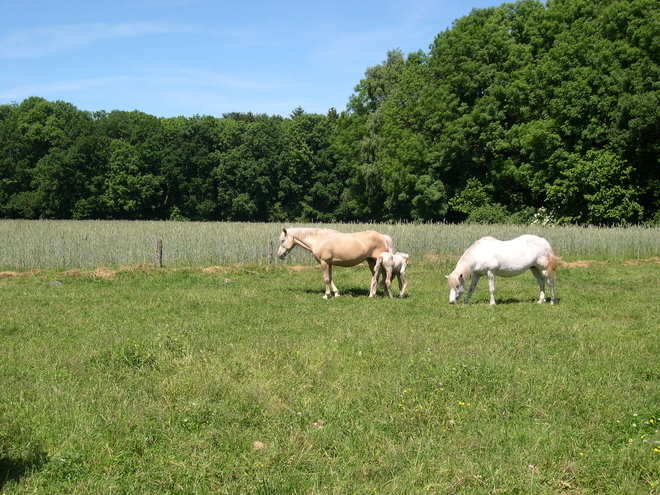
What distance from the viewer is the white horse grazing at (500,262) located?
13.2 m

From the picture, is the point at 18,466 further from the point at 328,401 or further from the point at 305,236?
the point at 305,236

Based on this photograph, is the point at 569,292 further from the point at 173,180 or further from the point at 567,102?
the point at 173,180

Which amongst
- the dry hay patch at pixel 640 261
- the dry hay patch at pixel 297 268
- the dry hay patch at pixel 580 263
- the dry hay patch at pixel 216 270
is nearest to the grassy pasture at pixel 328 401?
the dry hay patch at pixel 216 270

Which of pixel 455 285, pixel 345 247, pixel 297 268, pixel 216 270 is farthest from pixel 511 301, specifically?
pixel 216 270

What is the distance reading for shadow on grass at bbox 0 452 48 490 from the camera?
187 inches

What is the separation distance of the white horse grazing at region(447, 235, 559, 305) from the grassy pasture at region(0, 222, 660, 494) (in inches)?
51.1

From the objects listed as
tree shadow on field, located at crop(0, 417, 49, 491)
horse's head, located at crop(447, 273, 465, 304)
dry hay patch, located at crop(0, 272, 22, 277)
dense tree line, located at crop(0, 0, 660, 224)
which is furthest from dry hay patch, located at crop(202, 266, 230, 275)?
dense tree line, located at crop(0, 0, 660, 224)

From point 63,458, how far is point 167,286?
1122cm

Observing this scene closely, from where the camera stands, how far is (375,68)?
2074 inches

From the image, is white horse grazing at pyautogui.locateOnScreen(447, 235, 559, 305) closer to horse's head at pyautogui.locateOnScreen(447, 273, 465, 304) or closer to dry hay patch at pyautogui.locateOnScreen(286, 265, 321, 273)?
horse's head at pyautogui.locateOnScreen(447, 273, 465, 304)

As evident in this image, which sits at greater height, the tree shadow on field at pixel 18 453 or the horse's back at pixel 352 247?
the horse's back at pixel 352 247

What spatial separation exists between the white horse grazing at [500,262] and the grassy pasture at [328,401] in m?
1.30

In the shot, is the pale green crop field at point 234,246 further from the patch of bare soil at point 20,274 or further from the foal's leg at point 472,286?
the foal's leg at point 472,286

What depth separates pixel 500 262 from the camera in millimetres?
13250
